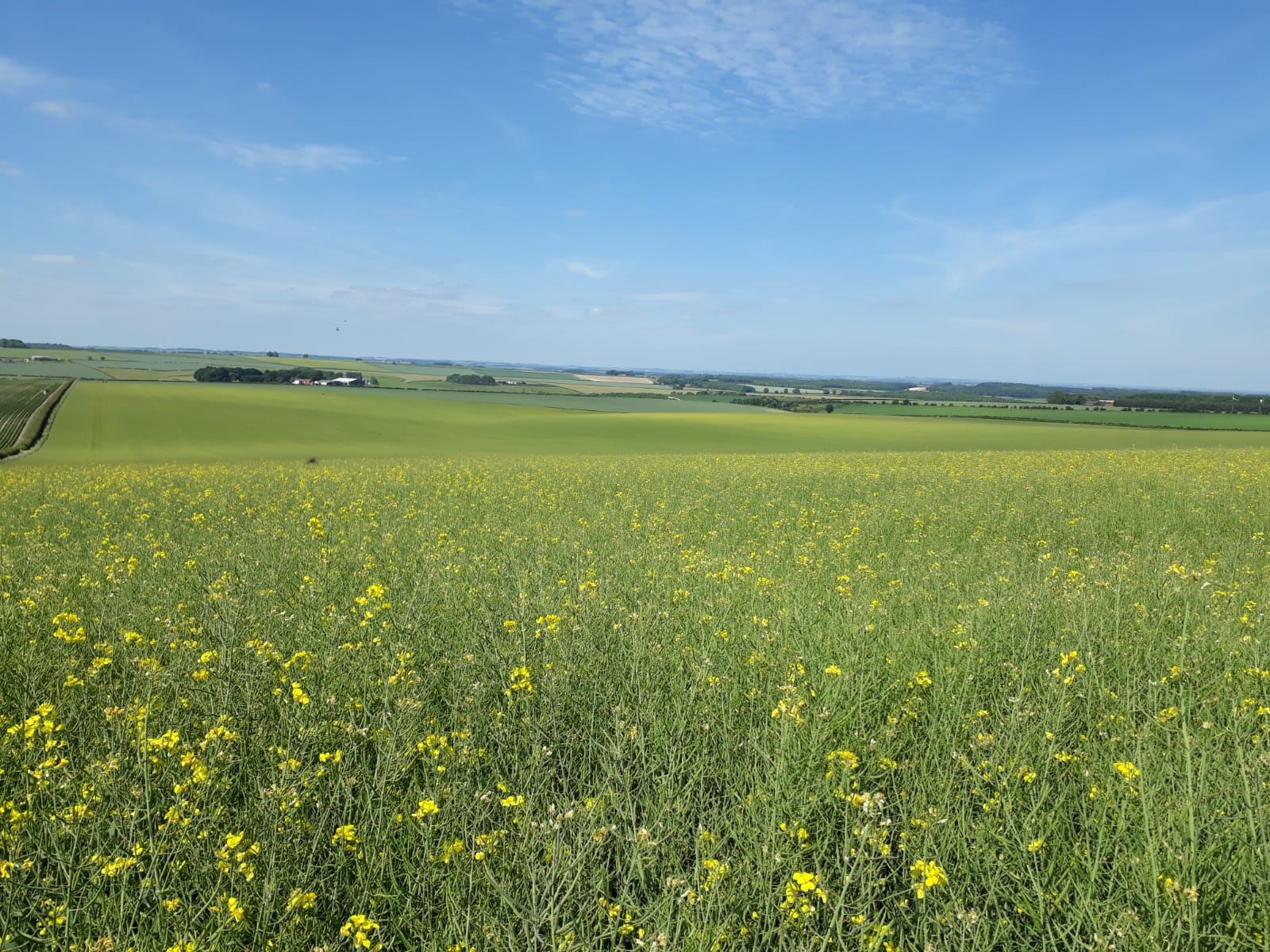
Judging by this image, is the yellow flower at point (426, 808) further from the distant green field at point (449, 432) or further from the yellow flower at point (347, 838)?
the distant green field at point (449, 432)

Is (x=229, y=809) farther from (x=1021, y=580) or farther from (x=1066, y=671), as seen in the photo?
(x=1021, y=580)

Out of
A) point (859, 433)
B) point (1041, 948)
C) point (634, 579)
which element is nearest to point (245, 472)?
point (634, 579)

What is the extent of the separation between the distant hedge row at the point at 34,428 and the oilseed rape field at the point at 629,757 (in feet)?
136

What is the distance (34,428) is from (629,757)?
199ft

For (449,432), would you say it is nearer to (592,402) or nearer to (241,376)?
(592,402)

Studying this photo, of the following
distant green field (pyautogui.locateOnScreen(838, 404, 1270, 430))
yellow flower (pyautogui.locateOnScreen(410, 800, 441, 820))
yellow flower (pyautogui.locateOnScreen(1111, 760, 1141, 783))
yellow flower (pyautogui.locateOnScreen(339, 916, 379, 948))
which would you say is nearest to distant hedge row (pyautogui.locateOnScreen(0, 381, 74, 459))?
yellow flower (pyautogui.locateOnScreen(410, 800, 441, 820))

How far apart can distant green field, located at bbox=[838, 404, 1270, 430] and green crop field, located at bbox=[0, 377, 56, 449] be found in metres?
82.1

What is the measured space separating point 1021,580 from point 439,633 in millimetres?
5899

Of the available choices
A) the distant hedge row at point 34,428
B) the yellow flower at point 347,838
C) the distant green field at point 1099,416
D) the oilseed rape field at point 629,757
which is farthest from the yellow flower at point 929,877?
the distant green field at point 1099,416

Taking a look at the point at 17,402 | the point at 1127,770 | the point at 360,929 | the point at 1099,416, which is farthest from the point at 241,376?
the point at 1127,770

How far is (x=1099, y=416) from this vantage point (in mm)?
75688

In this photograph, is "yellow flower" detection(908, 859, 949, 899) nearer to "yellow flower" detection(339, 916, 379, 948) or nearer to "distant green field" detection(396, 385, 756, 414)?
"yellow flower" detection(339, 916, 379, 948)

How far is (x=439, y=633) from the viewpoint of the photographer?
5367 millimetres

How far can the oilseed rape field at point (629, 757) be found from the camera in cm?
247
